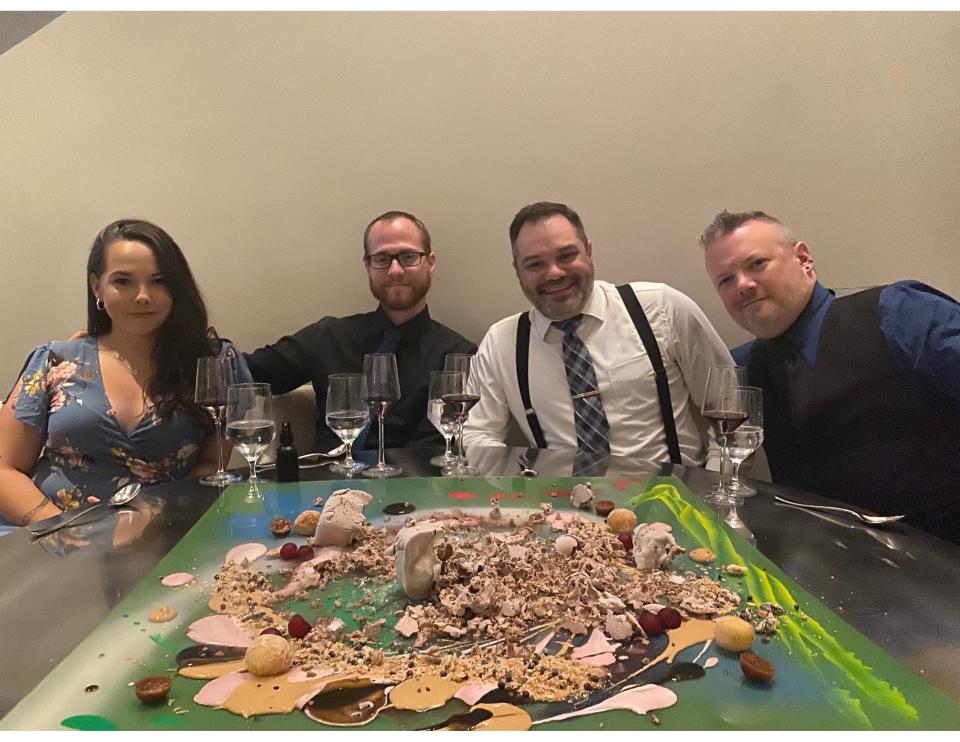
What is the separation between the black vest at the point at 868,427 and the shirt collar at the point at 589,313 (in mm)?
643

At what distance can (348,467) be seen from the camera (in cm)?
158

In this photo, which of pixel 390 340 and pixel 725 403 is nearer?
pixel 725 403

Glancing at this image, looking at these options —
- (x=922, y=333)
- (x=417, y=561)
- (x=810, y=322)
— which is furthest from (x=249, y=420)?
(x=922, y=333)

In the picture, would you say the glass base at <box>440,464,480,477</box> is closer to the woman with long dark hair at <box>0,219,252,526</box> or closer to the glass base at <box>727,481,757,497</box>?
the glass base at <box>727,481,757,497</box>

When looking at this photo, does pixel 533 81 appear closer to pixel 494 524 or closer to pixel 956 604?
pixel 494 524

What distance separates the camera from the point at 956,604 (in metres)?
0.88

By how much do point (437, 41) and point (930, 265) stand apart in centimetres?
232

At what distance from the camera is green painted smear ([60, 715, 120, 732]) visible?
2.06ft

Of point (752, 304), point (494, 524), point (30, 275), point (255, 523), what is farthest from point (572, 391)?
point (30, 275)

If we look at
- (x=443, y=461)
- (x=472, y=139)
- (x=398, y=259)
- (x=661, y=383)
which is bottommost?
(x=443, y=461)

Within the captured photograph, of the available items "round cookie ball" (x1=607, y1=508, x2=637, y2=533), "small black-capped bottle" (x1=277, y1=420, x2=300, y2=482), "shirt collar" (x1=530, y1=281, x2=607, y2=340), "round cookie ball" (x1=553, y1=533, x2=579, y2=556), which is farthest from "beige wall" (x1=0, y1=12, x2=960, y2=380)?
"round cookie ball" (x1=553, y1=533, x2=579, y2=556)

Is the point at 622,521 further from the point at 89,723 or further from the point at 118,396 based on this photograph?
the point at 118,396

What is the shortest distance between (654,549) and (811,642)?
274 millimetres

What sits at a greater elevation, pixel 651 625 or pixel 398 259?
pixel 398 259
